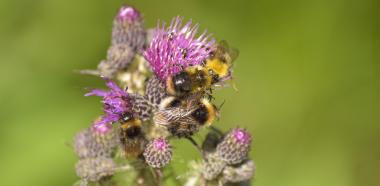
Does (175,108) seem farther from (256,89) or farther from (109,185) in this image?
(256,89)

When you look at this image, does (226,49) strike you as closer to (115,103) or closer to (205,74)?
(205,74)

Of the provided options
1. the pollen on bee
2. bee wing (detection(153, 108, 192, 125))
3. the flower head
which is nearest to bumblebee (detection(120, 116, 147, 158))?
bee wing (detection(153, 108, 192, 125))

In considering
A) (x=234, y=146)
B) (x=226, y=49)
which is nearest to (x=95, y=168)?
(x=234, y=146)

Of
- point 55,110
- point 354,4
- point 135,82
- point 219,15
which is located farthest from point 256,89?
point 135,82

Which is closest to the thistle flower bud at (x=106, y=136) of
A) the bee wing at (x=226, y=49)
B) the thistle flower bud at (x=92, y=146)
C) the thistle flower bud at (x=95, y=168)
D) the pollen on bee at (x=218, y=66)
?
the thistle flower bud at (x=92, y=146)

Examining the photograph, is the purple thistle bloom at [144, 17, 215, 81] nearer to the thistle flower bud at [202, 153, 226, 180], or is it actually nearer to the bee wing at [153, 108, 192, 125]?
the bee wing at [153, 108, 192, 125]

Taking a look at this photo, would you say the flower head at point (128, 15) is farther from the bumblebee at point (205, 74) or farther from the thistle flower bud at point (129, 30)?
the bumblebee at point (205, 74)

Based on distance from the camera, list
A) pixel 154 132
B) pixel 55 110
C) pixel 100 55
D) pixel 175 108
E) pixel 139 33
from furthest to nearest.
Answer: pixel 100 55 → pixel 55 110 → pixel 139 33 → pixel 154 132 → pixel 175 108
